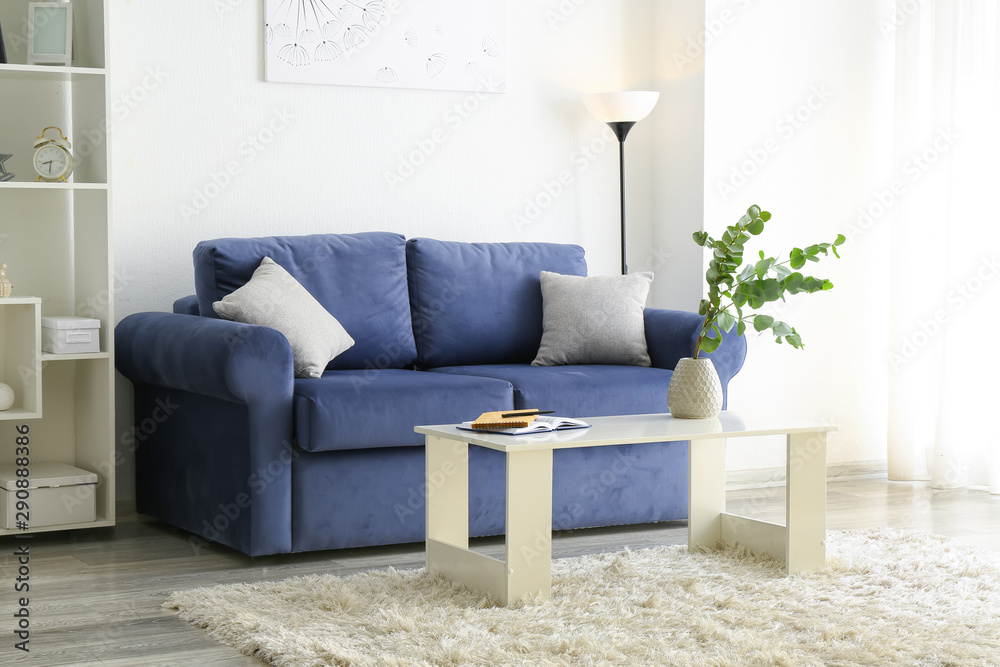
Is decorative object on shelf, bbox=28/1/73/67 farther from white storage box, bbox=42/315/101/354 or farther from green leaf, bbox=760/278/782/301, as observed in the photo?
green leaf, bbox=760/278/782/301

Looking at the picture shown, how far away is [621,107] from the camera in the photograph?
15.0 ft

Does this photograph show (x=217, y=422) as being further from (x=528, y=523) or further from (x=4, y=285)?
(x=528, y=523)

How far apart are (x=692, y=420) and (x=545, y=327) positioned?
1131mm

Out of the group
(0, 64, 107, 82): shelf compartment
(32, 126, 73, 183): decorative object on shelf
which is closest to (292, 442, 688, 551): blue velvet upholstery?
(32, 126, 73, 183): decorative object on shelf

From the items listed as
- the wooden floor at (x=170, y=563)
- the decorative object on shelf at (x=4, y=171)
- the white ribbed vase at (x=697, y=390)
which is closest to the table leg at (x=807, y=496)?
the white ribbed vase at (x=697, y=390)

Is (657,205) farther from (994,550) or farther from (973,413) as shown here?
(994,550)

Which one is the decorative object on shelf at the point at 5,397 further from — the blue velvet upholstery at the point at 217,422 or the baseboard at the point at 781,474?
the baseboard at the point at 781,474

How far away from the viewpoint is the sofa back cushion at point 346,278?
379 cm

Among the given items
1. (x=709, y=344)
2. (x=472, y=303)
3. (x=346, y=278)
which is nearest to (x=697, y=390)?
(x=709, y=344)

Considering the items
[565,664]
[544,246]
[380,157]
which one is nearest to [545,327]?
[544,246]

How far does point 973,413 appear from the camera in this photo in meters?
4.62

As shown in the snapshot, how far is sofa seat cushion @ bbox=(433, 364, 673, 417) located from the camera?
11.8ft

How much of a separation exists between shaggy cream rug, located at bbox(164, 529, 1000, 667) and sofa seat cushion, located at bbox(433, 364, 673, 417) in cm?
52

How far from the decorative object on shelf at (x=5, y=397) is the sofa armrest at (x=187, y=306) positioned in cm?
61
